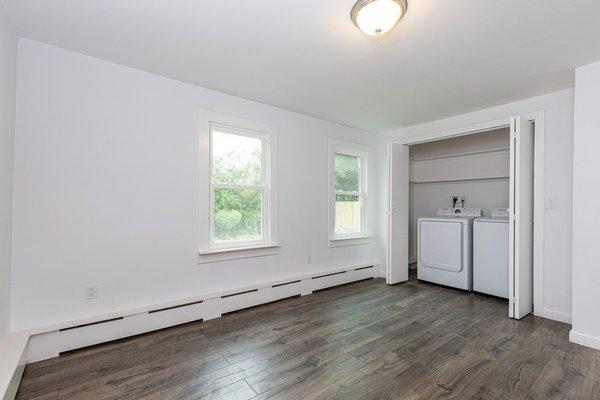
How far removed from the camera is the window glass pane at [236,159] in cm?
321

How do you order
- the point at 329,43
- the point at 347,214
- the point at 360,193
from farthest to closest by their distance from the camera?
the point at 360,193, the point at 347,214, the point at 329,43

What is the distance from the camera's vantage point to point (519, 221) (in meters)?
3.09

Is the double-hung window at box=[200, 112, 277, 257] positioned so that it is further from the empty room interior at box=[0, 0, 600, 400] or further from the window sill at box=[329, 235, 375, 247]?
the window sill at box=[329, 235, 375, 247]

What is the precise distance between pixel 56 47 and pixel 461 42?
3.14 m

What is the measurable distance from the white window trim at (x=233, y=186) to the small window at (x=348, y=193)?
1.07m

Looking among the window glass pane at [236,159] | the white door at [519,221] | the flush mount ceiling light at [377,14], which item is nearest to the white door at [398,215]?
the white door at [519,221]

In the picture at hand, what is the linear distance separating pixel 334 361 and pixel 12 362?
6.82ft

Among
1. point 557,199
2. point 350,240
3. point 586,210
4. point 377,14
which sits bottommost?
point 350,240

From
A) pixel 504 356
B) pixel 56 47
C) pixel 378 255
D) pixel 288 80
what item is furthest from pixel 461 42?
pixel 378 255

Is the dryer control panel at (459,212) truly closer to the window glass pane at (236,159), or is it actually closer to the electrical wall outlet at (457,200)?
the electrical wall outlet at (457,200)

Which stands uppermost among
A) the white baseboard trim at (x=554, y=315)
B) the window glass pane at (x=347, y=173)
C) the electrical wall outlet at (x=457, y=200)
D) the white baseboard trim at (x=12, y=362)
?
the window glass pane at (x=347, y=173)

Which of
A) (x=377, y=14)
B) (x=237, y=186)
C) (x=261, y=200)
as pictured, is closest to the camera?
(x=377, y=14)

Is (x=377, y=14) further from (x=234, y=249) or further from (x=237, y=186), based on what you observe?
(x=234, y=249)

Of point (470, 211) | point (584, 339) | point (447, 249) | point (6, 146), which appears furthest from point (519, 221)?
point (6, 146)
